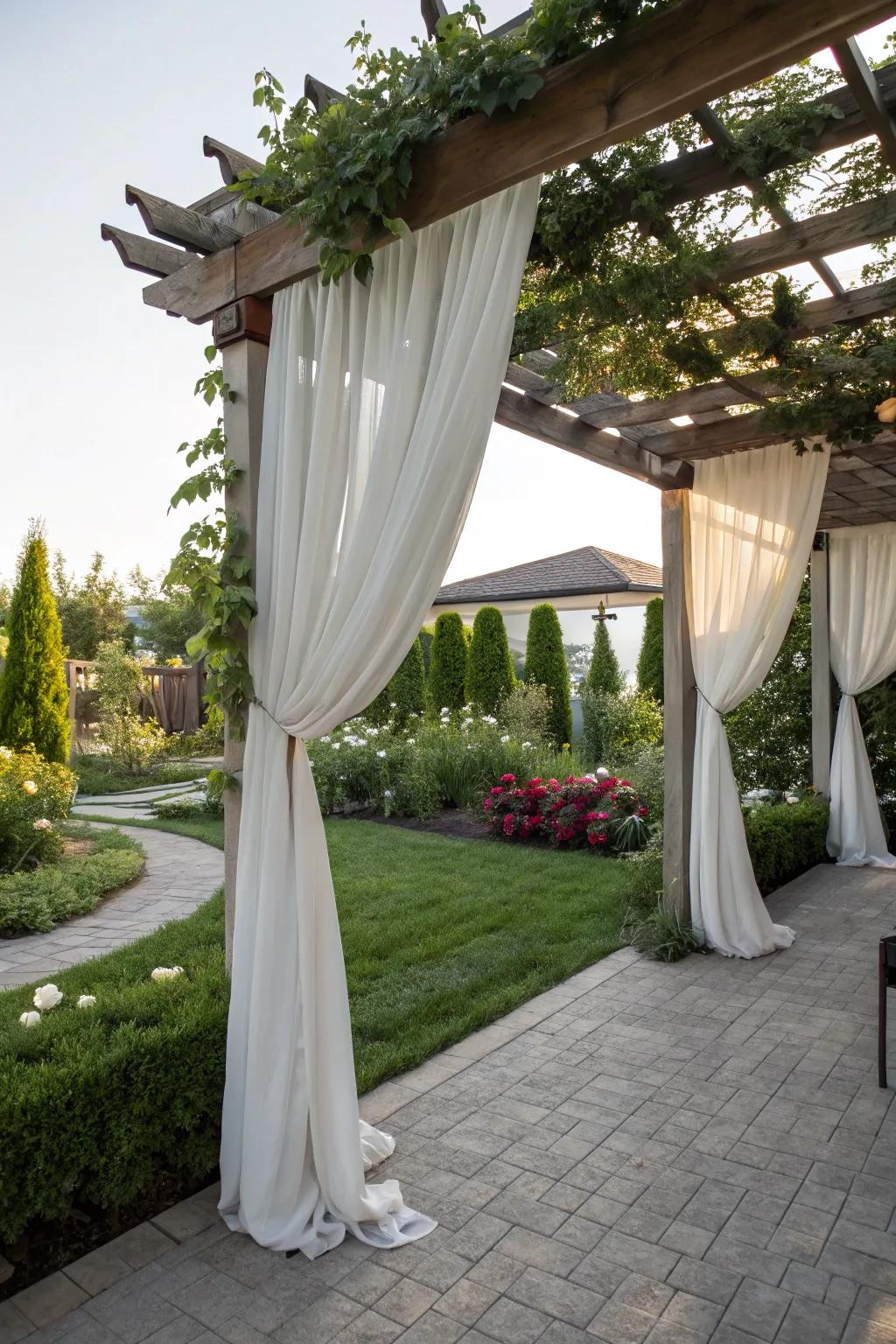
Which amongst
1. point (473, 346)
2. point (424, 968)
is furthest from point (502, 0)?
point (424, 968)

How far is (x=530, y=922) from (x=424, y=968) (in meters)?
→ 0.95

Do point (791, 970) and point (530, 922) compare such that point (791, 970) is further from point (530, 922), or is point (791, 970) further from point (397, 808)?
point (397, 808)

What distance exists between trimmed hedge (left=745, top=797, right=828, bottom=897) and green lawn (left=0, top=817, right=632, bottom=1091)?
914 mm

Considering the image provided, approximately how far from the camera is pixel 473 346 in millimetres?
2051

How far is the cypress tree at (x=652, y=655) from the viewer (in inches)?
433

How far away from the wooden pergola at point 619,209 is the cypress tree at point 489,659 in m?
7.63

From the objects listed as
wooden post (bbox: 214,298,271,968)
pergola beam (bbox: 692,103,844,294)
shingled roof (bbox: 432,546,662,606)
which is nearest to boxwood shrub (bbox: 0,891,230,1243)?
wooden post (bbox: 214,298,271,968)

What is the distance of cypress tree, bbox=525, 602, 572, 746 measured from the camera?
40.1 feet

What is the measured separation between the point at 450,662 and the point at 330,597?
402 inches

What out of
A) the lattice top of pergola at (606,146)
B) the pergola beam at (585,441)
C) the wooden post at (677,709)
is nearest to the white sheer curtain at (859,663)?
the wooden post at (677,709)

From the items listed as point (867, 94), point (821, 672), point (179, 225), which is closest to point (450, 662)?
point (821, 672)

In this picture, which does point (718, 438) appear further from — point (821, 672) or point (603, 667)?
point (603, 667)

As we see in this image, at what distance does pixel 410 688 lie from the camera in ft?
40.8

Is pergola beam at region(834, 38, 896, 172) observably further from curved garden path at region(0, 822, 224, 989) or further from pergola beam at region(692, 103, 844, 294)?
curved garden path at region(0, 822, 224, 989)
